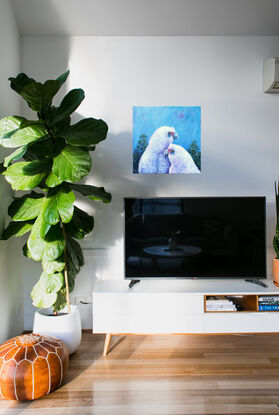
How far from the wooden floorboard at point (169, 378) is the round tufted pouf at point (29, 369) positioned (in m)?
0.06

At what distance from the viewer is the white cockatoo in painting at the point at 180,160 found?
288cm

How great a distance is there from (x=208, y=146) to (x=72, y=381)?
2.00 metres

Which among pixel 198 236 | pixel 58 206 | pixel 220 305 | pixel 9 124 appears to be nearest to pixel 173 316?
pixel 220 305

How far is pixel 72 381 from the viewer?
6.77 ft

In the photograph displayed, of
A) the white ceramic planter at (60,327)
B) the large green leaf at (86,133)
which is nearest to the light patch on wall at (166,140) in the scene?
the large green leaf at (86,133)

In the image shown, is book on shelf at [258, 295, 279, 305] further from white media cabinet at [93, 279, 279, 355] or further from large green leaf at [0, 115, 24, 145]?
large green leaf at [0, 115, 24, 145]

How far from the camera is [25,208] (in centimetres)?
219

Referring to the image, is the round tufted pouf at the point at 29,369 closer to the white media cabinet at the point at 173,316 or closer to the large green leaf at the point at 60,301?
the large green leaf at the point at 60,301

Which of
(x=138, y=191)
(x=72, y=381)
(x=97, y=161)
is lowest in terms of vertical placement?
(x=72, y=381)

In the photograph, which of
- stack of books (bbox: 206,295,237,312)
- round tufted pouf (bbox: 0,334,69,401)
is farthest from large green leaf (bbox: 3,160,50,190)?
stack of books (bbox: 206,295,237,312)

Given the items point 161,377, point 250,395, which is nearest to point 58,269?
point 161,377

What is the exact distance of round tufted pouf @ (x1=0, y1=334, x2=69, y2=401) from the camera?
184 cm

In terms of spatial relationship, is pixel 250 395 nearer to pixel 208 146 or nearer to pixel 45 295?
pixel 45 295

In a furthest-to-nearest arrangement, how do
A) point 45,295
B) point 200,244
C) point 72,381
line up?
point 200,244, point 45,295, point 72,381
